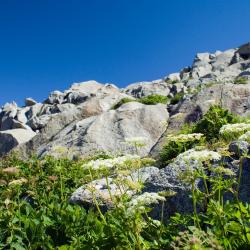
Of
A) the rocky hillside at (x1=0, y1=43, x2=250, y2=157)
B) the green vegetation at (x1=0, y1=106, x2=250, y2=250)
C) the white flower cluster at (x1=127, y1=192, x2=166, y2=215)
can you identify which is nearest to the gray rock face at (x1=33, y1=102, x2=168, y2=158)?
the rocky hillside at (x1=0, y1=43, x2=250, y2=157)

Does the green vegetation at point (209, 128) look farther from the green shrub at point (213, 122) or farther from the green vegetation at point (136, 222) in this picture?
the green vegetation at point (136, 222)

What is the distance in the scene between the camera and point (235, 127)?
17.1ft

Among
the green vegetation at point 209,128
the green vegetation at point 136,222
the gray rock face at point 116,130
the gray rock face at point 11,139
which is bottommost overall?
the green vegetation at point 136,222

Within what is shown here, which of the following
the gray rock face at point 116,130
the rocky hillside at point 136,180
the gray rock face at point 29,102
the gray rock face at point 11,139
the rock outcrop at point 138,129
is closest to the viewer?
the rocky hillside at point 136,180

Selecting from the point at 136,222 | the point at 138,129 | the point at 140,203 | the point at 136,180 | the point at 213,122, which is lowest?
the point at 136,222

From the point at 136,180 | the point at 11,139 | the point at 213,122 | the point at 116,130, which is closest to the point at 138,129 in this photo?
the point at 116,130

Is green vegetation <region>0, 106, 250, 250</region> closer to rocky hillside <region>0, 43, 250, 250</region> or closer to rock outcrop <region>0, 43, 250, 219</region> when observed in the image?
rocky hillside <region>0, 43, 250, 250</region>

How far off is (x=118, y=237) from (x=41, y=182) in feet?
24.7

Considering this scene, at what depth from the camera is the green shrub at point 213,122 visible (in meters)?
14.2

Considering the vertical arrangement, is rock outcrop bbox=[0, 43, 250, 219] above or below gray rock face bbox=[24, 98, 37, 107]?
below

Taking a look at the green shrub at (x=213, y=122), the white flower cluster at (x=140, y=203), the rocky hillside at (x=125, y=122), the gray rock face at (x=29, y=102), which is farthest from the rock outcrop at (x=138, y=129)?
the gray rock face at (x=29, y=102)

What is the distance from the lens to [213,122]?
14297 mm

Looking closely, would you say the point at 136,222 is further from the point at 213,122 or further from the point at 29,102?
the point at 29,102

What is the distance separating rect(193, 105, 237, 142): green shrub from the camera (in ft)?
46.5
